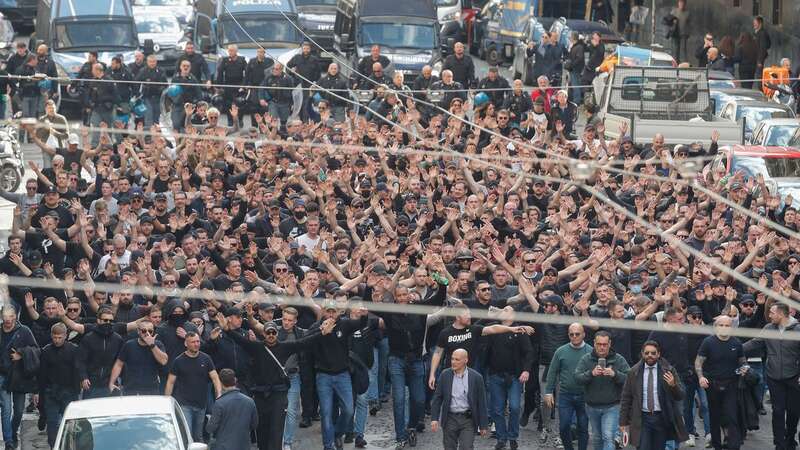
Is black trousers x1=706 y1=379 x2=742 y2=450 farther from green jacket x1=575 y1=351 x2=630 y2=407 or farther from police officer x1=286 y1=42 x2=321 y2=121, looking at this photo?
police officer x1=286 y1=42 x2=321 y2=121

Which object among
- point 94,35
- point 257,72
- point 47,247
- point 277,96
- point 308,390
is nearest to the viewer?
point 308,390

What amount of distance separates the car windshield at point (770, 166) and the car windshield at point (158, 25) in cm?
1491

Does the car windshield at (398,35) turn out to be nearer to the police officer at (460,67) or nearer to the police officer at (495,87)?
the police officer at (460,67)

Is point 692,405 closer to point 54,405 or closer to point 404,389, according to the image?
point 404,389

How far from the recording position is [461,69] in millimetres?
29109

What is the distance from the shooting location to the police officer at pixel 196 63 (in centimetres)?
2894

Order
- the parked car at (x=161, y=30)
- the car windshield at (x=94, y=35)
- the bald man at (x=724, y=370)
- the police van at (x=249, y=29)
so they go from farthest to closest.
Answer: the parked car at (x=161, y=30), the police van at (x=249, y=29), the car windshield at (x=94, y=35), the bald man at (x=724, y=370)

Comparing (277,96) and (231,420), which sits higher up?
(277,96)

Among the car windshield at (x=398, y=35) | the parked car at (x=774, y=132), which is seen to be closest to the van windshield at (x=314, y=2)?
the car windshield at (x=398, y=35)

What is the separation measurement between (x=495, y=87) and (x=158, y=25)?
395 inches

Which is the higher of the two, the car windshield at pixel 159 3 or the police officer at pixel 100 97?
the car windshield at pixel 159 3

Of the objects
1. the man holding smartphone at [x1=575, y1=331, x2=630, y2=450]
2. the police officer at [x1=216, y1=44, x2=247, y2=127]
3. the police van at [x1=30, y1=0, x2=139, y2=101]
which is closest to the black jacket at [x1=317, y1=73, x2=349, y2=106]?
the police officer at [x1=216, y1=44, x2=247, y2=127]

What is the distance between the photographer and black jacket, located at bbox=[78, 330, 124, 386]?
15.9m

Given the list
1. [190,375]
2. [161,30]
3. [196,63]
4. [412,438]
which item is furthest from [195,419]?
[161,30]
